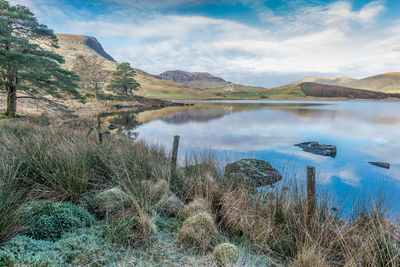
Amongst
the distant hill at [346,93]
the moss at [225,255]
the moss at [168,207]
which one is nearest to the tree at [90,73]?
the moss at [168,207]

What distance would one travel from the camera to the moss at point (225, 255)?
103 inches

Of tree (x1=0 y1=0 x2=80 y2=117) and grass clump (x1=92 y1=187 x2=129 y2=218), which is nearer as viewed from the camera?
grass clump (x1=92 y1=187 x2=129 y2=218)

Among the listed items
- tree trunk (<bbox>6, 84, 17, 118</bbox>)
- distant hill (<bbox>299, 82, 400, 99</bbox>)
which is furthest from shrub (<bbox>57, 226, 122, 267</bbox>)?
distant hill (<bbox>299, 82, 400, 99</bbox>)

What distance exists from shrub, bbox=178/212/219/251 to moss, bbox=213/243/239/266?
260 millimetres

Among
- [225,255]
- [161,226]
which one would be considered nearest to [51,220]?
[161,226]

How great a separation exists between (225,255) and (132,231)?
1.36 m

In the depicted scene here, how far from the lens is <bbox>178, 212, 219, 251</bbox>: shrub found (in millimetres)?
3113

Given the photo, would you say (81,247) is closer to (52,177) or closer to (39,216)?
(39,216)

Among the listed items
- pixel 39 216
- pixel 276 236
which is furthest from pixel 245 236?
pixel 39 216

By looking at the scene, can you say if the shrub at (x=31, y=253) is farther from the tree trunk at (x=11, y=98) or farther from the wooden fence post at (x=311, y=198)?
the tree trunk at (x=11, y=98)

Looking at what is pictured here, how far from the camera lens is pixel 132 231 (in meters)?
3.00

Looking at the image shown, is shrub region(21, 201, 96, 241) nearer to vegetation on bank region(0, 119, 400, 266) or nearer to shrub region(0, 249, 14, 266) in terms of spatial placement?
vegetation on bank region(0, 119, 400, 266)

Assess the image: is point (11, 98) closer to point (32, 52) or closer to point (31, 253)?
point (32, 52)

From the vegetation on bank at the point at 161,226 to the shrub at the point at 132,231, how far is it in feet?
0.05
